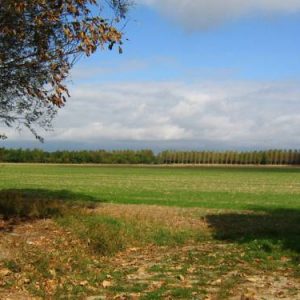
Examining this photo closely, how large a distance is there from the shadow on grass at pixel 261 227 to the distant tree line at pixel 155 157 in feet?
309

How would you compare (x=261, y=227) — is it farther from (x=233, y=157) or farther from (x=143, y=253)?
(x=233, y=157)

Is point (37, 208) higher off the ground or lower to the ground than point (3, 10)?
lower

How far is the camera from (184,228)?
16.6m

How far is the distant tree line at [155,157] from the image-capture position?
119m

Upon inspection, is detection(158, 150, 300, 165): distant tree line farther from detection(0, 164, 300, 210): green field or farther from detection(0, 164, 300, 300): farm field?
detection(0, 164, 300, 300): farm field

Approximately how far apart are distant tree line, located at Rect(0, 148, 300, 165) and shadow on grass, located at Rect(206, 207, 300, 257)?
94226 mm

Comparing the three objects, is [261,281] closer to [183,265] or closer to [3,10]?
[183,265]

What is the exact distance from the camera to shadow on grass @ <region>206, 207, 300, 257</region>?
1402 centimetres

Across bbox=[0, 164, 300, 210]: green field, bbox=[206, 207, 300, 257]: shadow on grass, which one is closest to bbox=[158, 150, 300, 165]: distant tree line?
bbox=[0, 164, 300, 210]: green field

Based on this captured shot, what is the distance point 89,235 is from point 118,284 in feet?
14.5

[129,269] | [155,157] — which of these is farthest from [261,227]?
[155,157]

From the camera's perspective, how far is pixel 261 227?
1655 centimetres

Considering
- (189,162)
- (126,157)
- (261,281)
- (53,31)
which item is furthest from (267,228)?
(189,162)

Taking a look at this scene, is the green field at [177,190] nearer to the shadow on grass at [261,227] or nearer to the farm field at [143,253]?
the shadow on grass at [261,227]
